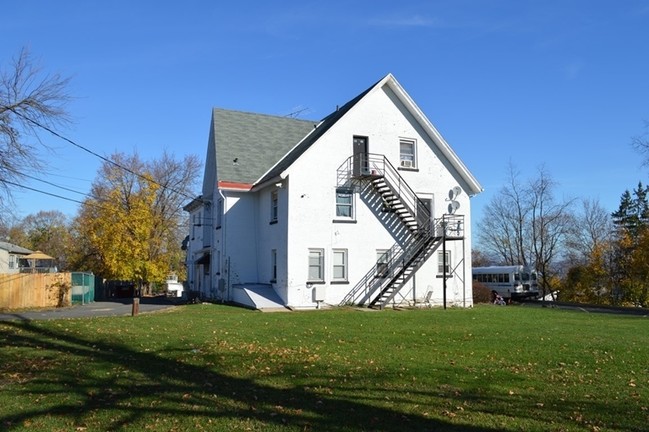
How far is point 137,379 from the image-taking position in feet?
28.7

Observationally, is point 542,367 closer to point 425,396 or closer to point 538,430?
point 425,396

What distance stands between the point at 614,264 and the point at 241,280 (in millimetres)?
42657

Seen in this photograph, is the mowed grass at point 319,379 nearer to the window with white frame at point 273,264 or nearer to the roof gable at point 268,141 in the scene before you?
the window with white frame at point 273,264

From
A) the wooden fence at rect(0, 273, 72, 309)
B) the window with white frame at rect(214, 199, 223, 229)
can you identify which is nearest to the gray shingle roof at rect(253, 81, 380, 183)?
the window with white frame at rect(214, 199, 223, 229)

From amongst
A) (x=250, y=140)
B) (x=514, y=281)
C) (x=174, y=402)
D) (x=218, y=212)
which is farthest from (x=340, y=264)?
(x=514, y=281)

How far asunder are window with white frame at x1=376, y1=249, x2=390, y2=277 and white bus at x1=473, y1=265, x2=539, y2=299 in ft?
79.1

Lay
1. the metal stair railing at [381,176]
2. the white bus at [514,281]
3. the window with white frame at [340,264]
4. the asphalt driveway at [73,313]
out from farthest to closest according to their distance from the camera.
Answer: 1. the white bus at [514,281]
2. the metal stair railing at [381,176]
3. the window with white frame at [340,264]
4. the asphalt driveway at [73,313]

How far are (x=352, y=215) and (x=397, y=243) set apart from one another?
2.69 m

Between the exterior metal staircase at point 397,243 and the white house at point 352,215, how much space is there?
5 centimetres

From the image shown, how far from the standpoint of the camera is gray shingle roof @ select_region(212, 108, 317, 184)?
28.9 m

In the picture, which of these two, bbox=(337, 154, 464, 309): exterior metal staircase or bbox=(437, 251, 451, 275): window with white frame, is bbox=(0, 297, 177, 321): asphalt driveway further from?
bbox=(437, 251, 451, 275): window with white frame

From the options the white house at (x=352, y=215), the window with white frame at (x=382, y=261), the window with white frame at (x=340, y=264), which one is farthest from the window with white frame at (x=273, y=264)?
the window with white frame at (x=382, y=261)

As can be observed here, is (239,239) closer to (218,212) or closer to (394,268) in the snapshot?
(218,212)

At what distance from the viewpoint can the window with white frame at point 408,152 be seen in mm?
27766
